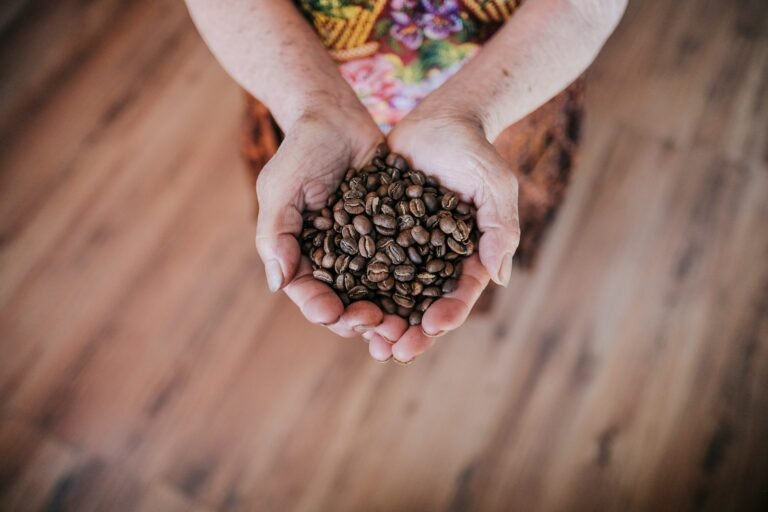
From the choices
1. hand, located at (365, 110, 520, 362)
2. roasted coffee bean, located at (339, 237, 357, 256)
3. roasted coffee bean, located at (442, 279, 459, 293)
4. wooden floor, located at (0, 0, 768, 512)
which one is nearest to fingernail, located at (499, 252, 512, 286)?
hand, located at (365, 110, 520, 362)

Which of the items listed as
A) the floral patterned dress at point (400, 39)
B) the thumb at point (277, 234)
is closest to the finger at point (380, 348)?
the thumb at point (277, 234)

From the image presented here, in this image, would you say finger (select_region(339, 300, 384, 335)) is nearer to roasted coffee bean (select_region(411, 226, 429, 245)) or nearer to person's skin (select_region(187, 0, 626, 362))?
person's skin (select_region(187, 0, 626, 362))

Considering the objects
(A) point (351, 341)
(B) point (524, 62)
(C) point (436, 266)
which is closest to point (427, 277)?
(C) point (436, 266)

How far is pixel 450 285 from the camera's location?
1197 mm

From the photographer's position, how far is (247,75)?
1349 millimetres

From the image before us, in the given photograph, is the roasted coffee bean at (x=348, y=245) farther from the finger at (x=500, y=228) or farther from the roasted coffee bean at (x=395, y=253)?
the finger at (x=500, y=228)

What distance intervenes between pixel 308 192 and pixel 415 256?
0.28m

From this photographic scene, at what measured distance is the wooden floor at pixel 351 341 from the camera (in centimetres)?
184

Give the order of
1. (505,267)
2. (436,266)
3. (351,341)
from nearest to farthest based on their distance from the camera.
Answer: (505,267)
(436,266)
(351,341)

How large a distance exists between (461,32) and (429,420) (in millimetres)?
1256

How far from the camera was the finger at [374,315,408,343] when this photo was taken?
1150 millimetres

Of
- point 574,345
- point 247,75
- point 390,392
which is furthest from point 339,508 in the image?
point 247,75

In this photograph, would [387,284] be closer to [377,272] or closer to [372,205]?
[377,272]

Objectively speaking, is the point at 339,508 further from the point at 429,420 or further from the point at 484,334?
the point at 484,334
